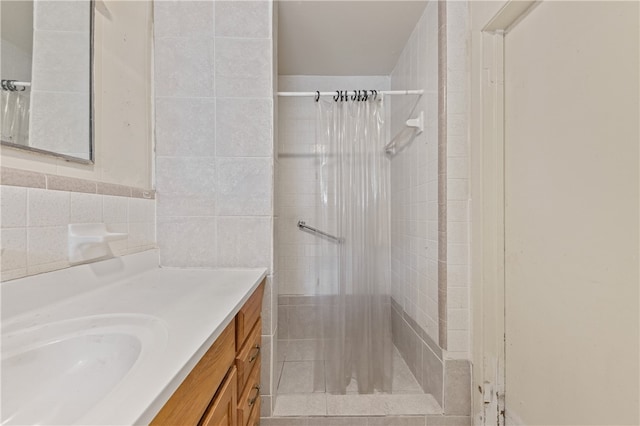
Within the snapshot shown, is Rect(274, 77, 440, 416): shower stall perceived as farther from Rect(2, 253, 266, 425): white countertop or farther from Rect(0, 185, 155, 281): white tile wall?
Rect(0, 185, 155, 281): white tile wall

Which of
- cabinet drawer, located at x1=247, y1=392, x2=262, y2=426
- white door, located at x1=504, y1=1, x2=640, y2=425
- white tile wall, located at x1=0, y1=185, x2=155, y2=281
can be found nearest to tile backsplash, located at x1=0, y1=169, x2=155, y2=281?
white tile wall, located at x1=0, y1=185, x2=155, y2=281

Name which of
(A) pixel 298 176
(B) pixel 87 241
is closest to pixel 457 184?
(A) pixel 298 176

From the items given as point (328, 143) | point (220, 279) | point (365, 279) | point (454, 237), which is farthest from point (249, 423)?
point (328, 143)

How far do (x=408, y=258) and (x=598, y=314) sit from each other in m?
1.10

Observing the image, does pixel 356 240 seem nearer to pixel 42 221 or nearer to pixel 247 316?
pixel 247 316

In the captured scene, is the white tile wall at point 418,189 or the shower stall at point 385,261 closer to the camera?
the shower stall at point 385,261

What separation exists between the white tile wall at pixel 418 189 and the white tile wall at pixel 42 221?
1471 mm

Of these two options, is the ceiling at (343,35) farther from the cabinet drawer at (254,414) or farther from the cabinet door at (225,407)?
the cabinet drawer at (254,414)

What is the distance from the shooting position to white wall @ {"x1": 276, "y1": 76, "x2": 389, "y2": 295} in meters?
2.47

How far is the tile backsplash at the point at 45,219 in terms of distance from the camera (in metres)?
0.74

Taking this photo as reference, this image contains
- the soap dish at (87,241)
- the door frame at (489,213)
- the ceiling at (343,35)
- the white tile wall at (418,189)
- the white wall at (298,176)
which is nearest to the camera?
the soap dish at (87,241)

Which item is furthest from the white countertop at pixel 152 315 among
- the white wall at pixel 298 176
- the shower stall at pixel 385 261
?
the white wall at pixel 298 176

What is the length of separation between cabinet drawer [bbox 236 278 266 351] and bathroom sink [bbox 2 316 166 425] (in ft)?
1.07

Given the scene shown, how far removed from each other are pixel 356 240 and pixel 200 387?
48.6 inches
